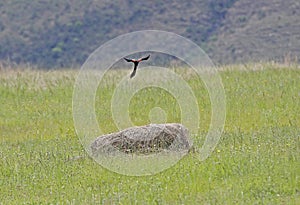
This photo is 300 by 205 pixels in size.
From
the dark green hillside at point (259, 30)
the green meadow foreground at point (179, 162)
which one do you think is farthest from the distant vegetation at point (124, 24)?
the green meadow foreground at point (179, 162)

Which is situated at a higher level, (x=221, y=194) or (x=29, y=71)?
(x=221, y=194)

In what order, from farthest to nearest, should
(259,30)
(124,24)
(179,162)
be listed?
(124,24) → (259,30) → (179,162)

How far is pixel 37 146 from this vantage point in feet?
50.2

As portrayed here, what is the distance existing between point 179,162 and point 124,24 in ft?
114

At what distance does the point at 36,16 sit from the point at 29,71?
22.6 m

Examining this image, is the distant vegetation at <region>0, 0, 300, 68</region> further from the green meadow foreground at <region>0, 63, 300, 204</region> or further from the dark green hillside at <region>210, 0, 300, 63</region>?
the green meadow foreground at <region>0, 63, 300, 204</region>

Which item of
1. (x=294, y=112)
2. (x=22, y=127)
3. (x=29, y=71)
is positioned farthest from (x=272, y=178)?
(x=29, y=71)

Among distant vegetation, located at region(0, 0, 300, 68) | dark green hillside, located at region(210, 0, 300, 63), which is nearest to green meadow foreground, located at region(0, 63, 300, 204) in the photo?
dark green hillside, located at region(210, 0, 300, 63)

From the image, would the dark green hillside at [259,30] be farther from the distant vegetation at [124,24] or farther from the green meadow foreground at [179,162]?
the green meadow foreground at [179,162]

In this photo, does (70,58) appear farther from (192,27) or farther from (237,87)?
(237,87)

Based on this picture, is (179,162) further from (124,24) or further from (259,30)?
(124,24)

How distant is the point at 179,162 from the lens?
1234cm

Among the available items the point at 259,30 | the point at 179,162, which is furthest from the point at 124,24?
the point at 179,162

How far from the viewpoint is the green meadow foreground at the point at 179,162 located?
34.9 feet
